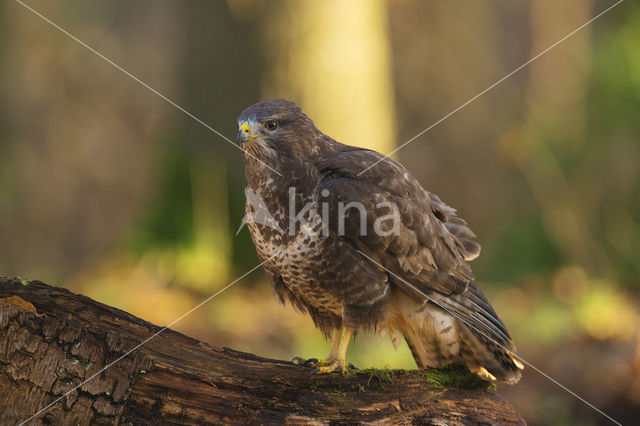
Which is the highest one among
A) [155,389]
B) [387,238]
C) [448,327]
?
[387,238]

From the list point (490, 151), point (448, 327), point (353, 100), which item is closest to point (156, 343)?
point (448, 327)

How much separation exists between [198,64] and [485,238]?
14.5ft

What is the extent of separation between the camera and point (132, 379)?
2.93 m

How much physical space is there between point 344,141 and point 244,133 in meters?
2.68

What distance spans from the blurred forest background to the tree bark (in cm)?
259

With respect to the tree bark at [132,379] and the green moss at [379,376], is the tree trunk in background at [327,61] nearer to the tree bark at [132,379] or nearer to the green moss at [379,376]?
the green moss at [379,376]

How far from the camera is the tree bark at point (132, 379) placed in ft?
9.26

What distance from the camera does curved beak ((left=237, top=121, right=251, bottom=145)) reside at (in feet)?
11.9

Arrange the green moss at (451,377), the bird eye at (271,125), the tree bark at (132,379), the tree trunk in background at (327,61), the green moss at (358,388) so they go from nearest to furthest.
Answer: the tree bark at (132,379) → the green moss at (358,388) → the green moss at (451,377) → the bird eye at (271,125) → the tree trunk in background at (327,61)

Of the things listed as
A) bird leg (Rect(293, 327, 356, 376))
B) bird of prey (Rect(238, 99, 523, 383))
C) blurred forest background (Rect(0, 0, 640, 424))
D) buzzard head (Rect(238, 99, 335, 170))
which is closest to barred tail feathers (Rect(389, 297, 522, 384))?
bird of prey (Rect(238, 99, 523, 383))

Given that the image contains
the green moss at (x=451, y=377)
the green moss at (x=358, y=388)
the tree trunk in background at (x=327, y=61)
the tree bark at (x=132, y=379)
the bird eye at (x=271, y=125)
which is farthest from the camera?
the tree trunk in background at (x=327, y=61)

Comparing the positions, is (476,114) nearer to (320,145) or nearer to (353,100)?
(353,100)

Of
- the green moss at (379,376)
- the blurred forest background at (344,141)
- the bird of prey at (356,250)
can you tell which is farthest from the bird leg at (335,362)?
the blurred forest background at (344,141)

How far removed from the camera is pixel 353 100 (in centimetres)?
620
